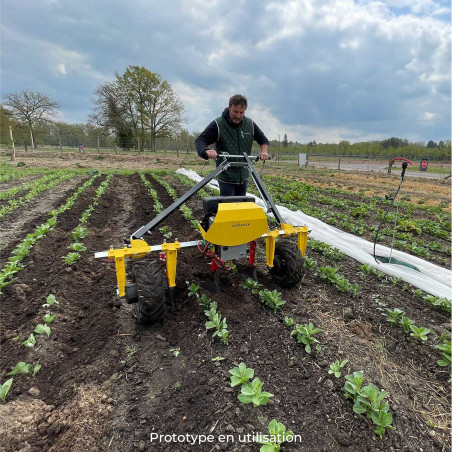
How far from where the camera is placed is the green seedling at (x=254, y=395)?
202 cm

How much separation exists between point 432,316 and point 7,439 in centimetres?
425

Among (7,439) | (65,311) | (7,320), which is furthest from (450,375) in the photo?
(7,320)

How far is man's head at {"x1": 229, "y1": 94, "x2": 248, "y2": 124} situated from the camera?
148 inches

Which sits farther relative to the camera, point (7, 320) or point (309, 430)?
point (7, 320)

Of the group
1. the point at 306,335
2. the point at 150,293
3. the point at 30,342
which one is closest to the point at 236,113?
the point at 150,293

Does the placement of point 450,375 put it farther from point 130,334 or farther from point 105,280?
point 105,280

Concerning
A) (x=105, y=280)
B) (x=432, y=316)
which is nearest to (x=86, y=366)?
(x=105, y=280)

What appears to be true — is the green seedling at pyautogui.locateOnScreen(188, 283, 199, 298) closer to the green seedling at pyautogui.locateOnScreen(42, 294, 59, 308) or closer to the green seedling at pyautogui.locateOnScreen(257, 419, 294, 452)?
A: the green seedling at pyautogui.locateOnScreen(42, 294, 59, 308)

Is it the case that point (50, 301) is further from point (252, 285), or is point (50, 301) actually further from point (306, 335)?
point (306, 335)

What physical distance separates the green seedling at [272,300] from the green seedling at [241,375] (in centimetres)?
113

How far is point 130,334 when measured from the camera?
2979mm

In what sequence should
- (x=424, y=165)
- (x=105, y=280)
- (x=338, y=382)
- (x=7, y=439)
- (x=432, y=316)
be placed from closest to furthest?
(x=7, y=439) → (x=338, y=382) → (x=432, y=316) → (x=105, y=280) → (x=424, y=165)

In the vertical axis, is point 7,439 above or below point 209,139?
below

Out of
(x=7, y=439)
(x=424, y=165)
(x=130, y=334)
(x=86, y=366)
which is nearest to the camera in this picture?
(x=7, y=439)
